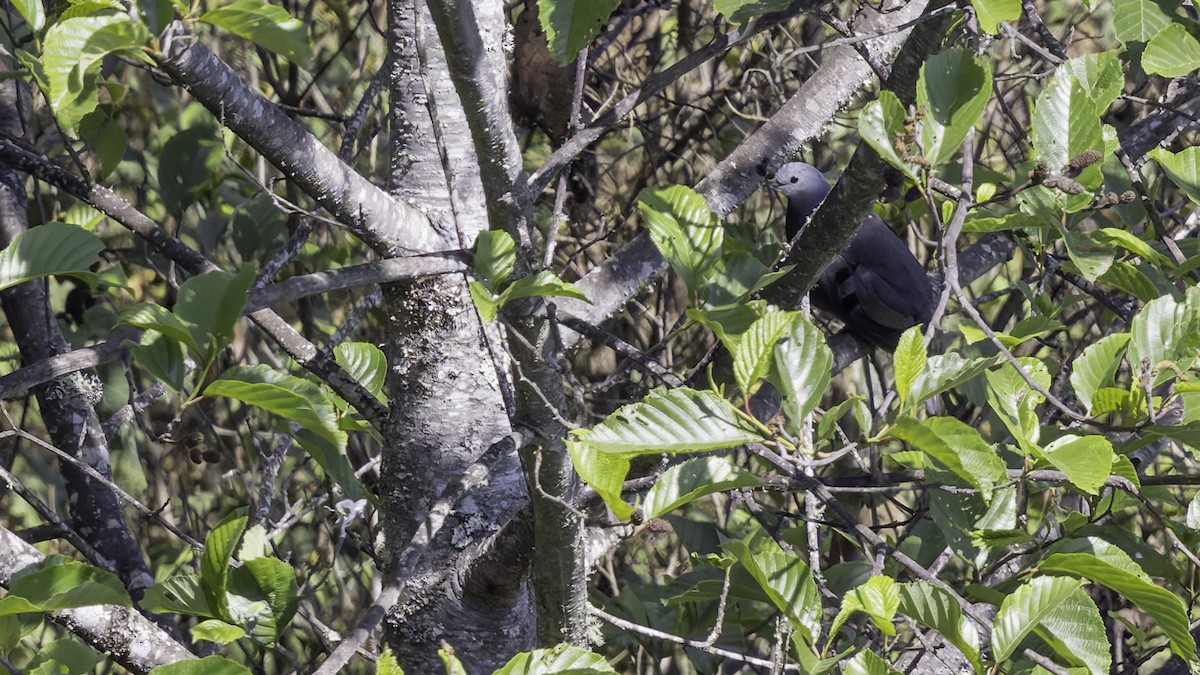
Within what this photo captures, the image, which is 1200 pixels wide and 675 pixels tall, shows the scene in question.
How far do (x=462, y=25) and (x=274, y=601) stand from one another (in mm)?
678

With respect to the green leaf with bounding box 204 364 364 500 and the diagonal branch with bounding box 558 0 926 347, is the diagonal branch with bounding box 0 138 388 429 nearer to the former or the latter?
the green leaf with bounding box 204 364 364 500

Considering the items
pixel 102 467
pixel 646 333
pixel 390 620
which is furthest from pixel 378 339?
pixel 390 620

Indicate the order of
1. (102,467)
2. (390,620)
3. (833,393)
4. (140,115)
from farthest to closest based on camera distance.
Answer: (833,393) < (140,115) < (102,467) < (390,620)

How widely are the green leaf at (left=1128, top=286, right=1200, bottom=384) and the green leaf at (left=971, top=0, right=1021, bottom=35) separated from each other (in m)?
0.41

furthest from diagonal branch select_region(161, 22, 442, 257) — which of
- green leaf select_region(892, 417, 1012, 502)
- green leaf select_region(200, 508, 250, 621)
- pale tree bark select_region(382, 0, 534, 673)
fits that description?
green leaf select_region(892, 417, 1012, 502)

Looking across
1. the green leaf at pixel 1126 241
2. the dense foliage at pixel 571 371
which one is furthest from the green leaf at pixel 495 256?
the green leaf at pixel 1126 241

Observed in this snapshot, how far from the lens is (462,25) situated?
107cm

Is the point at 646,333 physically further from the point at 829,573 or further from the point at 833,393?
the point at 829,573

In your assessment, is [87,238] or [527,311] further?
[527,311]

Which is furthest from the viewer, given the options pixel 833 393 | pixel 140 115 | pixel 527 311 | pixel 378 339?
pixel 833 393

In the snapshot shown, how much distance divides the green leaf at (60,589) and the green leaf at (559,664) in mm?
419

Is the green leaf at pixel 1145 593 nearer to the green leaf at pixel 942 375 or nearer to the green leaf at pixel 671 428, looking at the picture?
the green leaf at pixel 942 375

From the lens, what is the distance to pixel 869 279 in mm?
3445

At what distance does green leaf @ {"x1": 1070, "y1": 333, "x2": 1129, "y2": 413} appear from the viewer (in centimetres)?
131
